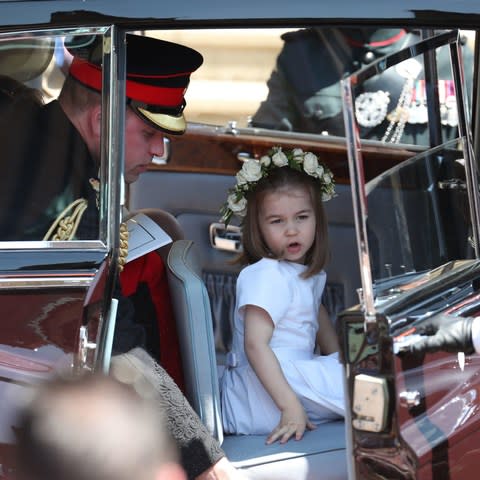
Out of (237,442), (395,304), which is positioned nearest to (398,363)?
(395,304)

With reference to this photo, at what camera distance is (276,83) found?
4.68 m

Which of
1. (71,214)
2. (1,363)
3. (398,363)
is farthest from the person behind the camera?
(71,214)

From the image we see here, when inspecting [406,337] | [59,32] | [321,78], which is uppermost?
[321,78]

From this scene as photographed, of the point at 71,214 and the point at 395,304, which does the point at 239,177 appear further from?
the point at 395,304

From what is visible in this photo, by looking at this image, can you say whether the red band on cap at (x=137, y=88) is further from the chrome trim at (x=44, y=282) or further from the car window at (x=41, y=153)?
the chrome trim at (x=44, y=282)

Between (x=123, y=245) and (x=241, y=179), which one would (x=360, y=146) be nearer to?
(x=123, y=245)

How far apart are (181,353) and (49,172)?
0.64 metres

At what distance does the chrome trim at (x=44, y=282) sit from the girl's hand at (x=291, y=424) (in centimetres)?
67

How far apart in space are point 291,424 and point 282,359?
0.22m

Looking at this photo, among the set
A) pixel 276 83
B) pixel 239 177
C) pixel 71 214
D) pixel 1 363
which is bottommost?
pixel 1 363

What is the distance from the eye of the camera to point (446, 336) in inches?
79.4

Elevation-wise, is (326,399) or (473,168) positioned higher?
(473,168)

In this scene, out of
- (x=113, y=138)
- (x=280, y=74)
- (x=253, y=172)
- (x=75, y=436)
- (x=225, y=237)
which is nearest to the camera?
(x=75, y=436)

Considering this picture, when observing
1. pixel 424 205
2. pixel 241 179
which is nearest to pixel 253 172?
pixel 241 179
